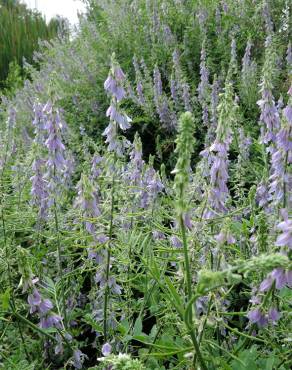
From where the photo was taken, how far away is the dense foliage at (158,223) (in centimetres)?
144

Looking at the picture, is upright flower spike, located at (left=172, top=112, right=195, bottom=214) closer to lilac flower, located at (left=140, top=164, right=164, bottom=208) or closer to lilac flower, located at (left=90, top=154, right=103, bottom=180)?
lilac flower, located at (left=140, top=164, right=164, bottom=208)

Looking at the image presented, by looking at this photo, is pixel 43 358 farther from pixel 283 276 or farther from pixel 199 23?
pixel 199 23

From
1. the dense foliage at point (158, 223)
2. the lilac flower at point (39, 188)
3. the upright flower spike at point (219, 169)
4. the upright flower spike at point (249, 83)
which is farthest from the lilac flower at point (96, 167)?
the upright flower spike at point (249, 83)

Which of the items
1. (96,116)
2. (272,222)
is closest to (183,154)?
(272,222)

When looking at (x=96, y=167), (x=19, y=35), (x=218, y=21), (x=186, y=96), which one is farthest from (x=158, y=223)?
(x=19, y=35)

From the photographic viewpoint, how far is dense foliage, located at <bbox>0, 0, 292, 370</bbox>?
1.44m

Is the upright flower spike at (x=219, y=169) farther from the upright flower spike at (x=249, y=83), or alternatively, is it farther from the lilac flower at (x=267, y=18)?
the lilac flower at (x=267, y=18)

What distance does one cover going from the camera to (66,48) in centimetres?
688

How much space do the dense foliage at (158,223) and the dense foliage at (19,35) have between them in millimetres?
4348

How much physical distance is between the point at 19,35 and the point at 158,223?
337 inches

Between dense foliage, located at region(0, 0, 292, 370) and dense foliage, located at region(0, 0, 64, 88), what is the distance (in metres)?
4.35

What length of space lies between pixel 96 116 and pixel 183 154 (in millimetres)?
3908

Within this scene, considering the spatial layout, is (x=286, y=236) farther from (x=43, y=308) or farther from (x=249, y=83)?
(x=249, y=83)

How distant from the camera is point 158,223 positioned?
6.61 feet
